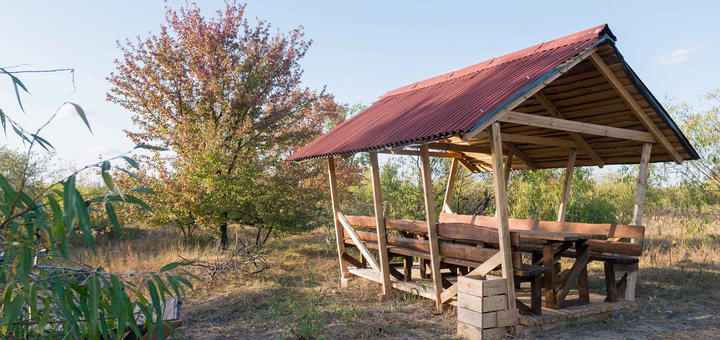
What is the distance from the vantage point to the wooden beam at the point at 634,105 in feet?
23.6

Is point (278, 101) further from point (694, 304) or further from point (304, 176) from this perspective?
point (694, 304)

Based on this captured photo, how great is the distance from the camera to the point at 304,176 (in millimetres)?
13852

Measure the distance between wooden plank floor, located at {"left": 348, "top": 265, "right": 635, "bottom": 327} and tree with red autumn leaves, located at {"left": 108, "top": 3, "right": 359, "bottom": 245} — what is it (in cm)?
422

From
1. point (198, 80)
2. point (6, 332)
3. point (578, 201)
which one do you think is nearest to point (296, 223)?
point (198, 80)

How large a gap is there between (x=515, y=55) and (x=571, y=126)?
1.78m

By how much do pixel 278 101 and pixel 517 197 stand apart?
7.57 metres

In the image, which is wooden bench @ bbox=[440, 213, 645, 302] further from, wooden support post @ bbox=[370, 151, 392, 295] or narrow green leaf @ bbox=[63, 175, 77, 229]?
narrow green leaf @ bbox=[63, 175, 77, 229]

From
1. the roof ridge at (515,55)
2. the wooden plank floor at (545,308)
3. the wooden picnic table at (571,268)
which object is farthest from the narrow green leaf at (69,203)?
the roof ridge at (515,55)

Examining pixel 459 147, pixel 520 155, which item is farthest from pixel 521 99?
pixel 520 155

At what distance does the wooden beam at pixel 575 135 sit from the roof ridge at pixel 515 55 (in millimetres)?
942

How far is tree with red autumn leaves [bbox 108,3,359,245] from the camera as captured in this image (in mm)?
12422

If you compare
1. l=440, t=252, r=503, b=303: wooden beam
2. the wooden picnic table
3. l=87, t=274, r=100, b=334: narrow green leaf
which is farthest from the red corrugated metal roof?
l=87, t=274, r=100, b=334: narrow green leaf

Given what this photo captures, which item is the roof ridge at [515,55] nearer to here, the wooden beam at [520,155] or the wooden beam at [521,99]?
the wooden beam at [521,99]

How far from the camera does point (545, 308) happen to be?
23.2 ft
